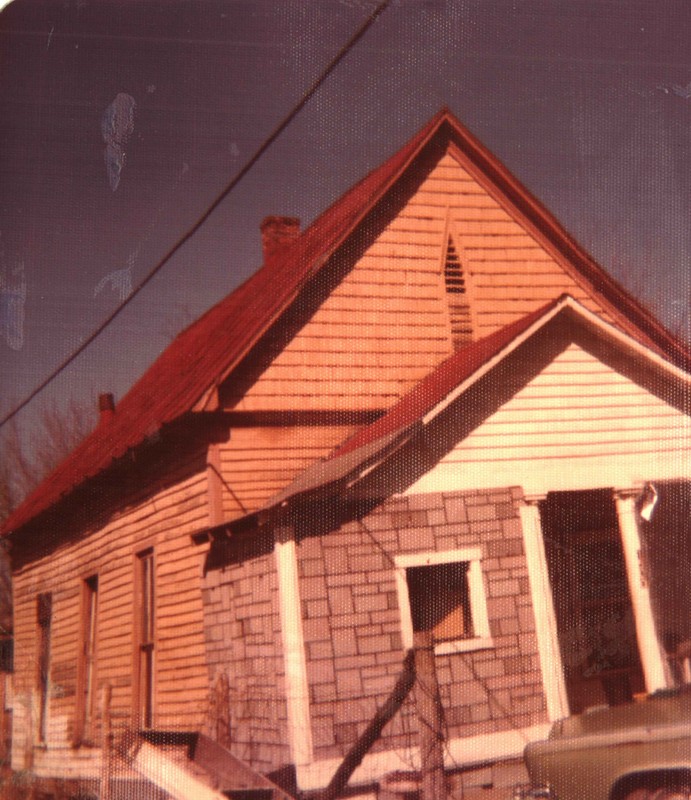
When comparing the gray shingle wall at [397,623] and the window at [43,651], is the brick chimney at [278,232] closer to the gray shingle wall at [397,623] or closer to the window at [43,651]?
the window at [43,651]

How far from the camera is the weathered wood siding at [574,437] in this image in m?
10.1

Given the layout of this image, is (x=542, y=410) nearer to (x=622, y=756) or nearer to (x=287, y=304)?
(x=287, y=304)

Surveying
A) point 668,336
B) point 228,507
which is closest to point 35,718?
point 228,507

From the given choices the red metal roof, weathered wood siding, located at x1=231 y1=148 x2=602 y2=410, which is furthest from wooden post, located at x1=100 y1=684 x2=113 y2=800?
weathered wood siding, located at x1=231 y1=148 x2=602 y2=410

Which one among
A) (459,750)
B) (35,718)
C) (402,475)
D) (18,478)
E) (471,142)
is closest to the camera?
(459,750)

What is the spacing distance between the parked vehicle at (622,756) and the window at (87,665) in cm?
967

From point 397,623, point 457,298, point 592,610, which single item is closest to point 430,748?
point 397,623

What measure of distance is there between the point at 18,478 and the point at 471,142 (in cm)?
1565

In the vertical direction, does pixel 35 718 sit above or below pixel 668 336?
below

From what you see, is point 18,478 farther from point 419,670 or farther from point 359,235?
point 419,670

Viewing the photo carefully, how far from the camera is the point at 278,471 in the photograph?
11.8 metres

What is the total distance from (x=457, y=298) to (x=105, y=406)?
384 inches

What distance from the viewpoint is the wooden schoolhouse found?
9.33m

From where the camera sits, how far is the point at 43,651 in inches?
673
